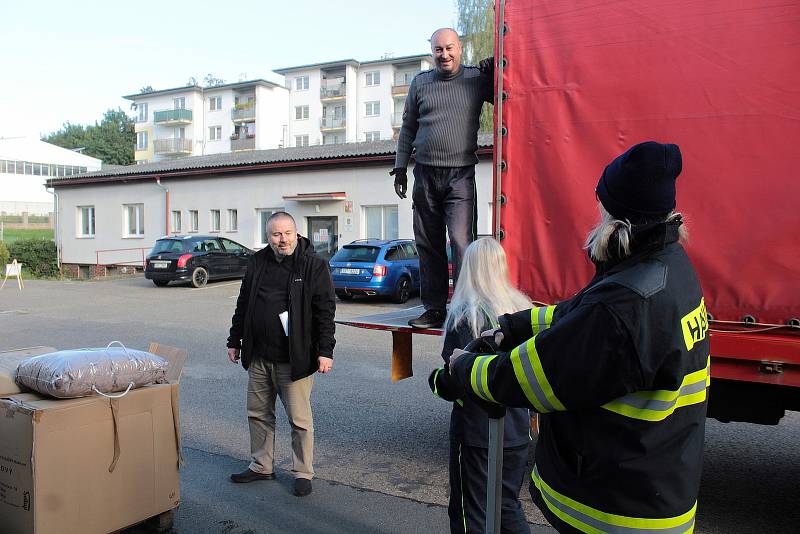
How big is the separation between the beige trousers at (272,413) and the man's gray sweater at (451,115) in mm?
1831

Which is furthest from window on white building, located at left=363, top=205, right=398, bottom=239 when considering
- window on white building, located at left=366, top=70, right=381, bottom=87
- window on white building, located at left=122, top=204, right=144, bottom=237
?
window on white building, located at left=366, top=70, right=381, bottom=87

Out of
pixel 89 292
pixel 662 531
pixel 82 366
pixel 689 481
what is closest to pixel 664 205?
pixel 689 481

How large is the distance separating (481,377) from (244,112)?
7089cm

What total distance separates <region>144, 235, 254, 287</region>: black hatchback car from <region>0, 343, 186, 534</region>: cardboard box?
17.2 meters

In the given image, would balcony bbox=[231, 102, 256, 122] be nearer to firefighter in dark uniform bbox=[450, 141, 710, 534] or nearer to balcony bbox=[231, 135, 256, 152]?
balcony bbox=[231, 135, 256, 152]

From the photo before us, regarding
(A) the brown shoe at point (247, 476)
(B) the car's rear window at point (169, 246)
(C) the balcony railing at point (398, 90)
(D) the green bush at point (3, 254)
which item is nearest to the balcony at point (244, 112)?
(C) the balcony railing at point (398, 90)

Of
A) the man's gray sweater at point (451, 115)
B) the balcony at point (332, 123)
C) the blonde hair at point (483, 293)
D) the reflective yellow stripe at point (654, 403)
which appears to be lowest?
the reflective yellow stripe at point (654, 403)

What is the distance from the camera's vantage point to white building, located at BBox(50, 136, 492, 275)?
2283 centimetres

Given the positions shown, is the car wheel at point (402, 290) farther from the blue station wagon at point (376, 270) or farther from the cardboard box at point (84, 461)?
the cardboard box at point (84, 461)

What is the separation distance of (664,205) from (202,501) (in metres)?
3.74

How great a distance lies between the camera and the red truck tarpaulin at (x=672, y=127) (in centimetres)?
324

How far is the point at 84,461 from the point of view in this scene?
3.28m

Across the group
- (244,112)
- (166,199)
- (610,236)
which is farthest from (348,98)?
(610,236)

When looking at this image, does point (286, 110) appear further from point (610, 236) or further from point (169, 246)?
point (610, 236)
